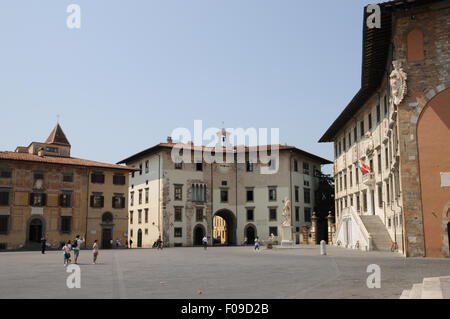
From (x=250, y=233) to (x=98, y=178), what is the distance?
69.2ft

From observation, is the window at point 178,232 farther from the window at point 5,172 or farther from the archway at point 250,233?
the window at point 5,172

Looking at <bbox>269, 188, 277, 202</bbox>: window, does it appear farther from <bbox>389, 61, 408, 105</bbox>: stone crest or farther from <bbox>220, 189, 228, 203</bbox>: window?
<bbox>389, 61, 408, 105</bbox>: stone crest

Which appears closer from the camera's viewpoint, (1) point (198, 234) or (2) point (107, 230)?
(2) point (107, 230)

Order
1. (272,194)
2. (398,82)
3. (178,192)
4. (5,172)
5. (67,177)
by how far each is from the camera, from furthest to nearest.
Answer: (272,194), (178,192), (67,177), (5,172), (398,82)

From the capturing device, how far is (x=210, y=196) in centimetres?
5706

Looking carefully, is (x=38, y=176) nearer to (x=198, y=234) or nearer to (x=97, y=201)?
(x=97, y=201)

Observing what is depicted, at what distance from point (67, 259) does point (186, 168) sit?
35.4m

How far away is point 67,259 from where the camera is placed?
20.7 meters

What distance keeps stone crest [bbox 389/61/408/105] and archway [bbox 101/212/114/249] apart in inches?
1386

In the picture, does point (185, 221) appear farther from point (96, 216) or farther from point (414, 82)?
point (414, 82)

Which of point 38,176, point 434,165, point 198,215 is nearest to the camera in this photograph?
point 434,165

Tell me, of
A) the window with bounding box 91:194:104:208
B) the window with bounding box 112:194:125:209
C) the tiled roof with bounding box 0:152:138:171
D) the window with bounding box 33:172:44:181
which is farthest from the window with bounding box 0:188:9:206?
the window with bounding box 112:194:125:209

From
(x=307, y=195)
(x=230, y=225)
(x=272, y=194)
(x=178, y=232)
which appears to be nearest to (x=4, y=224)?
(x=178, y=232)

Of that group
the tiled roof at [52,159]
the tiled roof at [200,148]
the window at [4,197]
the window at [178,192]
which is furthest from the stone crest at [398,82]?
the window at [4,197]
